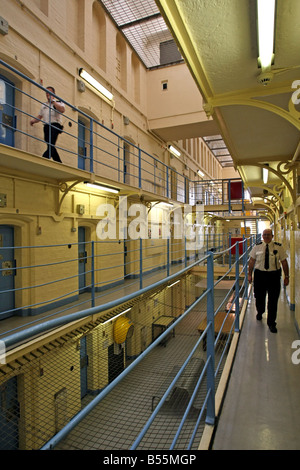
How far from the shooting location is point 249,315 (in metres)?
3.71

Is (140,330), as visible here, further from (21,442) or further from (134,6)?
(134,6)

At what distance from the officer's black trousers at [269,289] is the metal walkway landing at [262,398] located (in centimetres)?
25

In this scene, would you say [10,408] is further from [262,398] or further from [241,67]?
[241,67]

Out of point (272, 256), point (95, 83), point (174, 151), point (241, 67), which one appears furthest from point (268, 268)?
point (174, 151)

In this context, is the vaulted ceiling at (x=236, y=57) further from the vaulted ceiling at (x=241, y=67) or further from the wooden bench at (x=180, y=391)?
the wooden bench at (x=180, y=391)

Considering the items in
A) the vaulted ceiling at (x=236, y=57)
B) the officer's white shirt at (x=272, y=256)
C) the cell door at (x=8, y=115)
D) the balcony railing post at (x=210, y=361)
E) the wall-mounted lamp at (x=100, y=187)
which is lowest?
the balcony railing post at (x=210, y=361)

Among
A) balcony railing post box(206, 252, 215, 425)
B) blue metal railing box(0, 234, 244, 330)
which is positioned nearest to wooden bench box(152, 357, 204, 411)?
blue metal railing box(0, 234, 244, 330)

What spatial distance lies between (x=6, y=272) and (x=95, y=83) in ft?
16.1

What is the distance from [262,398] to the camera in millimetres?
1929

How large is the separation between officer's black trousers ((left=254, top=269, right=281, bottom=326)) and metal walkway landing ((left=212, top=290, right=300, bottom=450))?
0.83 ft

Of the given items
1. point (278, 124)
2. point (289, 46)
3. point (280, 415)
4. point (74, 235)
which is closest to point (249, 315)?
point (280, 415)

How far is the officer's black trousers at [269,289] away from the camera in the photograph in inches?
123

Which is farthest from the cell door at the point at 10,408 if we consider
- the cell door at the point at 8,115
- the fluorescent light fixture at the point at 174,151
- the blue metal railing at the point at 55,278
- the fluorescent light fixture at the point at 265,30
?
the fluorescent light fixture at the point at 174,151

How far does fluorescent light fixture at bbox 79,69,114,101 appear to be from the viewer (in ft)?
20.2
